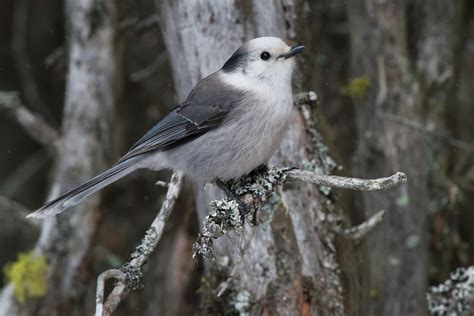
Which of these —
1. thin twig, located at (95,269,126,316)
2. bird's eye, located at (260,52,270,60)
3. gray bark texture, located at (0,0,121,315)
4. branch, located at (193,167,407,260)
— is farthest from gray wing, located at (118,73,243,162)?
gray bark texture, located at (0,0,121,315)

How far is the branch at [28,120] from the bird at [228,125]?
1523 mm

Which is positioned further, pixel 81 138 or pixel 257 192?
pixel 81 138

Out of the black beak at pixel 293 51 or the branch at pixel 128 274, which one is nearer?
the branch at pixel 128 274

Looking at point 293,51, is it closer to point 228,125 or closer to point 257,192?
point 228,125

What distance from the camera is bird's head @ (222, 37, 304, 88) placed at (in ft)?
11.9

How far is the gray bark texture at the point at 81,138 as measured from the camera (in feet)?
16.0

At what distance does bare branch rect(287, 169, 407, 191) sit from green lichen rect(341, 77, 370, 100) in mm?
1896

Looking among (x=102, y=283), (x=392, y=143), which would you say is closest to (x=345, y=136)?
(x=392, y=143)

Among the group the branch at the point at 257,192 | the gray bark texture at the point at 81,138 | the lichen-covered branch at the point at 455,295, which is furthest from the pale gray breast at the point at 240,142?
the gray bark texture at the point at 81,138

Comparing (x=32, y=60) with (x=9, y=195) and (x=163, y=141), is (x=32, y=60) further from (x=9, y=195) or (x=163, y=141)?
(x=163, y=141)

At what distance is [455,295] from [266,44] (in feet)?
5.64

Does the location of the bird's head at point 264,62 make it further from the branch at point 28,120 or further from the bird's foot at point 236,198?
the branch at point 28,120

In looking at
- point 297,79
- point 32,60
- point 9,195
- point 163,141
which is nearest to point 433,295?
point 297,79

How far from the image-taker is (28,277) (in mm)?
4715
